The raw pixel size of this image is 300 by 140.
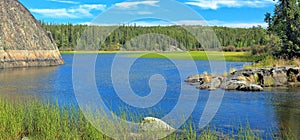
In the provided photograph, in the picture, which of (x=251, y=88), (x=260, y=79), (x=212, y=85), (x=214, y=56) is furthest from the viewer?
(x=214, y=56)

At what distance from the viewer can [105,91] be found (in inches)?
895

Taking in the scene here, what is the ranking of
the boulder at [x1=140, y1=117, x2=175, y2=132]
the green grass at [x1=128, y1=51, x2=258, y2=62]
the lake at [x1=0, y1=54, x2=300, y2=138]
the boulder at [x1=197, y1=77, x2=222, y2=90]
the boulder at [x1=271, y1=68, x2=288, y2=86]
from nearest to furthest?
the boulder at [x1=140, y1=117, x2=175, y2=132] → the lake at [x1=0, y1=54, x2=300, y2=138] → the boulder at [x1=197, y1=77, x2=222, y2=90] → the boulder at [x1=271, y1=68, x2=288, y2=86] → the green grass at [x1=128, y1=51, x2=258, y2=62]

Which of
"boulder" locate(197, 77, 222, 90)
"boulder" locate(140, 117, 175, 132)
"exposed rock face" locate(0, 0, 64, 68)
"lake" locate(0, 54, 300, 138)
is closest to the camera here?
→ "boulder" locate(140, 117, 175, 132)

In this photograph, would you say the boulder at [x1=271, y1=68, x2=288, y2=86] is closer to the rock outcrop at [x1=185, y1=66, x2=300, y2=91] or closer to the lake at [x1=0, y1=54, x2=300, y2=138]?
the rock outcrop at [x1=185, y1=66, x2=300, y2=91]

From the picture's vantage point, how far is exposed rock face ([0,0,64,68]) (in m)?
41.5

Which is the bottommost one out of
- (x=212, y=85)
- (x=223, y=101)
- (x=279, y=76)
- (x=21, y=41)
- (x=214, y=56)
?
(x=223, y=101)

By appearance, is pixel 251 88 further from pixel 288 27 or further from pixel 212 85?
pixel 288 27

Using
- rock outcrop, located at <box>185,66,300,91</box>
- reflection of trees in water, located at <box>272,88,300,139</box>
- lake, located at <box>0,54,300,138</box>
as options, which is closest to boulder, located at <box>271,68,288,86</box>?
rock outcrop, located at <box>185,66,300,91</box>

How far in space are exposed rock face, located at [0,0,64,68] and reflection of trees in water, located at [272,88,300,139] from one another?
29.8m

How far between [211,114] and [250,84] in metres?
8.63

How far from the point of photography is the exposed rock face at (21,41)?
41531 mm

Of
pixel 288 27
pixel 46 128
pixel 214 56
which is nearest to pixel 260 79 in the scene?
pixel 288 27

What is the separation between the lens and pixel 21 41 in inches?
1722

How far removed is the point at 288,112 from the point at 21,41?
115 feet
